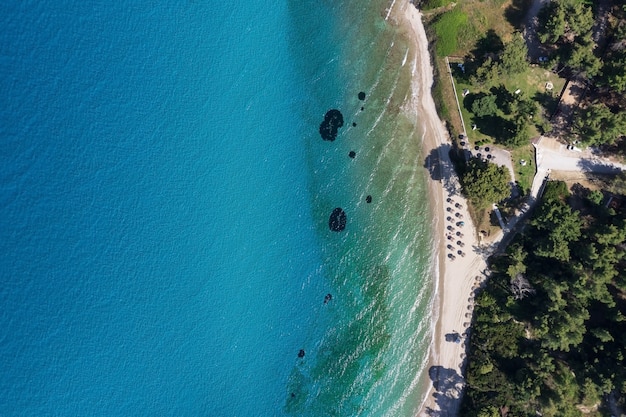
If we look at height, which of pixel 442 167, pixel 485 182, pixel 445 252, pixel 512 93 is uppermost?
pixel 512 93

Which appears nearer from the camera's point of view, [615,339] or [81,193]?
[615,339]

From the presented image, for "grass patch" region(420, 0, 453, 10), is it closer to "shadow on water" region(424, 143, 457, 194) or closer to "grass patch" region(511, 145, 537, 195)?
"shadow on water" region(424, 143, 457, 194)

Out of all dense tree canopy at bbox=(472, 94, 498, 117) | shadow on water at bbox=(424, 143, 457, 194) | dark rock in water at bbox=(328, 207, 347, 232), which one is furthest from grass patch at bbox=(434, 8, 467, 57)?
dark rock in water at bbox=(328, 207, 347, 232)

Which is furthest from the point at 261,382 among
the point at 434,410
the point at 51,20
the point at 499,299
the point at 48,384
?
the point at 51,20

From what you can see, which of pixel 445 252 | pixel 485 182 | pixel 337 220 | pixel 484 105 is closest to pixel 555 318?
pixel 445 252

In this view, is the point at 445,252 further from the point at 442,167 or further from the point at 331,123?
the point at 331,123

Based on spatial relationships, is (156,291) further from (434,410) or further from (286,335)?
(434,410)
